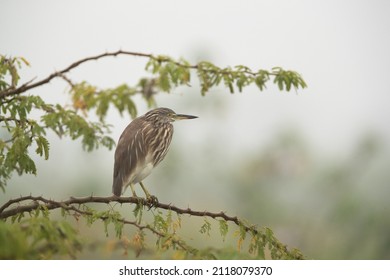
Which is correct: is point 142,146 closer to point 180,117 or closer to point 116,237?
point 180,117

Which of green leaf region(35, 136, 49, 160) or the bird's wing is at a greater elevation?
green leaf region(35, 136, 49, 160)

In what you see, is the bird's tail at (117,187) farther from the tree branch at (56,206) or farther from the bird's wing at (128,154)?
the tree branch at (56,206)

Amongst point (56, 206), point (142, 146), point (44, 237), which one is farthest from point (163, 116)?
point (44, 237)

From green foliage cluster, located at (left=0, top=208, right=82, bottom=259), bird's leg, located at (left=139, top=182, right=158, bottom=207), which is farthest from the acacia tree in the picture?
bird's leg, located at (left=139, top=182, right=158, bottom=207)

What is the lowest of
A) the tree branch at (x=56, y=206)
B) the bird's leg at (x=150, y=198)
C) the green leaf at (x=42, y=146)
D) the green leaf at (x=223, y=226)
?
the bird's leg at (x=150, y=198)

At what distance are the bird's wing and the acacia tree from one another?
647 mm

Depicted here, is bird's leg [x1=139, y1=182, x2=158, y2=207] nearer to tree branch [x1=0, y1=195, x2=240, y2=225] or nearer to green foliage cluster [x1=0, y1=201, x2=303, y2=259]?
green foliage cluster [x1=0, y1=201, x2=303, y2=259]

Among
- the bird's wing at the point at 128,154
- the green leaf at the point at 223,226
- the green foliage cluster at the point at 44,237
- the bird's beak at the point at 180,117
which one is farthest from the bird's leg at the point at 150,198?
the green foliage cluster at the point at 44,237

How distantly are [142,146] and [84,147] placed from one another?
1.47m

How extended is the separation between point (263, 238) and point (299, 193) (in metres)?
7.72

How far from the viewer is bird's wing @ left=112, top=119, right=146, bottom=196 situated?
4281 mm

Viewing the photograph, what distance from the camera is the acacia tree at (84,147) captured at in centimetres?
233

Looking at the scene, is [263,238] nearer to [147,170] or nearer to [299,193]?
[147,170]

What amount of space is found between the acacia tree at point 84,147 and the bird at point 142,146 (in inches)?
28.0
